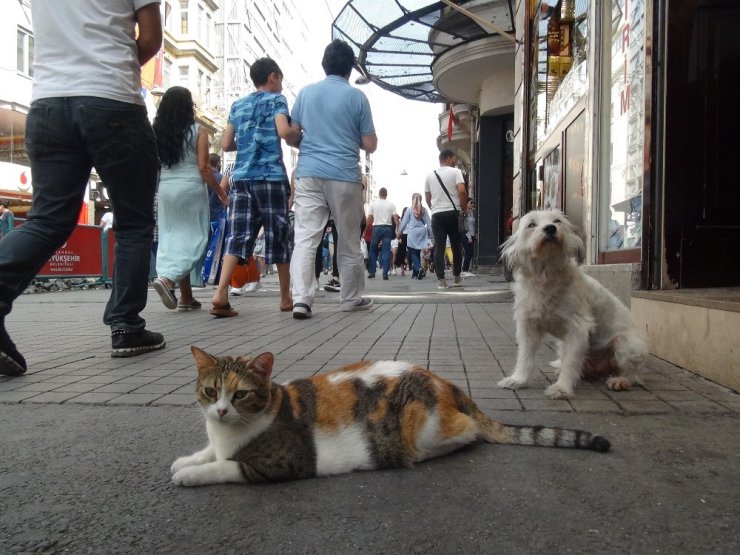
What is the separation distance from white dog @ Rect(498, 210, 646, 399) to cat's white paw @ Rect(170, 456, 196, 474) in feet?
5.80

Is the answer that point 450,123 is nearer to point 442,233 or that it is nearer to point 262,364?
point 442,233

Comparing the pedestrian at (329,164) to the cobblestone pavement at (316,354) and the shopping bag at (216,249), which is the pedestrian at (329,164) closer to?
the cobblestone pavement at (316,354)

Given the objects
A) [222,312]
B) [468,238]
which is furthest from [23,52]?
[222,312]

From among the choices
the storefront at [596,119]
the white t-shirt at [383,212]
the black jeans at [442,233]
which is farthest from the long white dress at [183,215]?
the white t-shirt at [383,212]

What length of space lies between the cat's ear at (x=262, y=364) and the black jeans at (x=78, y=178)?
2.21 m

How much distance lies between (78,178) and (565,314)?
3.00 metres

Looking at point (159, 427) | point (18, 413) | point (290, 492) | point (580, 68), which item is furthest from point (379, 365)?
point (580, 68)

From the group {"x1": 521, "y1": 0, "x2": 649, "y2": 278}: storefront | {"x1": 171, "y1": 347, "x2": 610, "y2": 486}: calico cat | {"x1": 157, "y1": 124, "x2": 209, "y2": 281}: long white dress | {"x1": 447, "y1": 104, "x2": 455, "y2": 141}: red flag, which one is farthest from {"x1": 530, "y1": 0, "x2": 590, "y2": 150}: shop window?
{"x1": 447, "y1": 104, "x2": 455, "y2": 141}: red flag

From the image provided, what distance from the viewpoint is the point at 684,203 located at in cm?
417

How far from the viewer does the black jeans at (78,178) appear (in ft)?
11.9

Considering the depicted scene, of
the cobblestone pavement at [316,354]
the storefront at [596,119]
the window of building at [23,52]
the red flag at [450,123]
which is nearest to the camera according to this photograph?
the cobblestone pavement at [316,354]

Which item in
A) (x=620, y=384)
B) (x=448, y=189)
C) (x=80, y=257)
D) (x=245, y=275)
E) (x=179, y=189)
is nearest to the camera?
(x=620, y=384)

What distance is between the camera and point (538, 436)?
221cm

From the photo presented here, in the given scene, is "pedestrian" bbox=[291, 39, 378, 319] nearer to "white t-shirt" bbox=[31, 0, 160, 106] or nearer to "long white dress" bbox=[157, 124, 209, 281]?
"long white dress" bbox=[157, 124, 209, 281]
